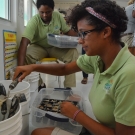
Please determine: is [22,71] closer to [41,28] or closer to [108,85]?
[108,85]

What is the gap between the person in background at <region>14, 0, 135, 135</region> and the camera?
630 mm

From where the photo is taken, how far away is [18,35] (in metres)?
1.70

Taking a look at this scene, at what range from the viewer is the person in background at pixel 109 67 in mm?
630

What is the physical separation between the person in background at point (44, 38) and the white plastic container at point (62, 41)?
67mm

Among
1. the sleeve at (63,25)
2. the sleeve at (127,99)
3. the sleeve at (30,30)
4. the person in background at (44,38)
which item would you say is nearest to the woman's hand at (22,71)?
the sleeve at (127,99)

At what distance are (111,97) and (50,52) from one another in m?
1.31

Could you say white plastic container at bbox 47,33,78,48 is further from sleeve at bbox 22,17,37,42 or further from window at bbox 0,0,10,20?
window at bbox 0,0,10,20

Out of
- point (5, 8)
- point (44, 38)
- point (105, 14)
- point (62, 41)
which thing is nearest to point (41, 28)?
point (44, 38)

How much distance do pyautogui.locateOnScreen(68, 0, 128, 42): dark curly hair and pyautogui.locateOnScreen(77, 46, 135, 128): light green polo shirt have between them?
0.33 feet

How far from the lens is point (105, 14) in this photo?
69 cm

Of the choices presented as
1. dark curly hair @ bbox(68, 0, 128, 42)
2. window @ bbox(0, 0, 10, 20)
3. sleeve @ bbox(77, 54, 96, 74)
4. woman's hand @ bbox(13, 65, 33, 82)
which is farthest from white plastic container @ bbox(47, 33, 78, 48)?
dark curly hair @ bbox(68, 0, 128, 42)

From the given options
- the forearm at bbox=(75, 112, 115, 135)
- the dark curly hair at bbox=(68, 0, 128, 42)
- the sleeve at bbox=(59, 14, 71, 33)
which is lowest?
the forearm at bbox=(75, 112, 115, 135)

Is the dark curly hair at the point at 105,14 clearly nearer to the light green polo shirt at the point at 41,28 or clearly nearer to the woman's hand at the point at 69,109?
the woman's hand at the point at 69,109

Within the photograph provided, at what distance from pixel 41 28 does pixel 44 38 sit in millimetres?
121
